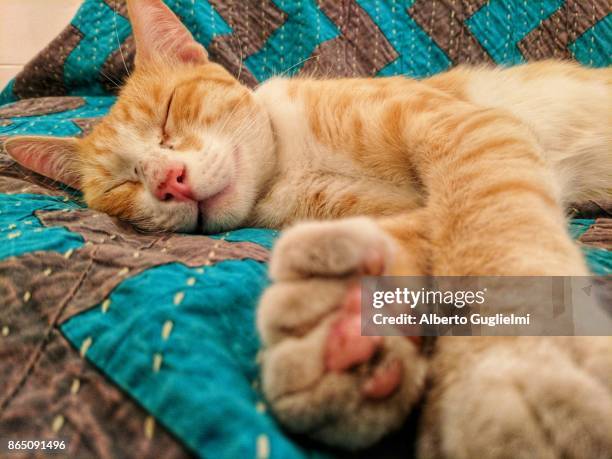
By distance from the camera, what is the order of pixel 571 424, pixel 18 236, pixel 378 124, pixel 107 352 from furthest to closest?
pixel 378 124
pixel 18 236
pixel 107 352
pixel 571 424

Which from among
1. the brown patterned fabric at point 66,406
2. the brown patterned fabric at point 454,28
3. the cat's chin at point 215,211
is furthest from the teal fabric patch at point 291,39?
the brown patterned fabric at point 66,406

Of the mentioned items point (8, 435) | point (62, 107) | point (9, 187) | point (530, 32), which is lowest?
point (8, 435)

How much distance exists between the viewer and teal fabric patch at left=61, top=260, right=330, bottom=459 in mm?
368

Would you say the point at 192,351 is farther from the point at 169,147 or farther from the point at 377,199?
the point at 169,147

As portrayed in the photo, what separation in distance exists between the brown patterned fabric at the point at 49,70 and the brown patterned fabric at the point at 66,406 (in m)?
1.66

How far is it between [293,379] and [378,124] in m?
0.72

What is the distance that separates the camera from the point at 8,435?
16.4 inches

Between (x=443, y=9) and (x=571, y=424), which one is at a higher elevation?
(x=443, y=9)

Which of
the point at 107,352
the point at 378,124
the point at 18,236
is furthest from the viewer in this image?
the point at 378,124

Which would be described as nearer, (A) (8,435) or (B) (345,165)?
(A) (8,435)

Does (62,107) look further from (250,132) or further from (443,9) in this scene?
(443,9)

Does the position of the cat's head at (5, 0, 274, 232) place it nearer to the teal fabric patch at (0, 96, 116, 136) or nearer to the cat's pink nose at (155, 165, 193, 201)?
the cat's pink nose at (155, 165, 193, 201)

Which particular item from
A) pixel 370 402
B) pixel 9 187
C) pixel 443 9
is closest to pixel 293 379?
pixel 370 402

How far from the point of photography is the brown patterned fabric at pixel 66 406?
1.27 ft
